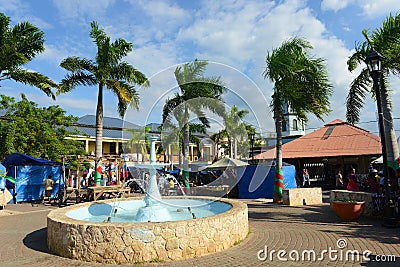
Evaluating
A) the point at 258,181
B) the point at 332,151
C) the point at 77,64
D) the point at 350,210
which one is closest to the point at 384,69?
the point at 350,210

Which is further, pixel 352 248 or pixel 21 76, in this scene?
pixel 21 76

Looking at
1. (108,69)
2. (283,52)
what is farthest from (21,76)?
(283,52)

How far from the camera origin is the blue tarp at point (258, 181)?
16.9 metres

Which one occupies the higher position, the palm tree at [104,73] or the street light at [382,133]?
the palm tree at [104,73]

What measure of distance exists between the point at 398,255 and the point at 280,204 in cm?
785

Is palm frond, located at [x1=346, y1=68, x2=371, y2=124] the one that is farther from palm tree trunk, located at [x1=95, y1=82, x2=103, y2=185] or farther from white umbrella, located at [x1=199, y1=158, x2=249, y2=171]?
palm tree trunk, located at [x1=95, y1=82, x2=103, y2=185]

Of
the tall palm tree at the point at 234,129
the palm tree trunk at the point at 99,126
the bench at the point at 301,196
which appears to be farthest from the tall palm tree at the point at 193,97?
the bench at the point at 301,196

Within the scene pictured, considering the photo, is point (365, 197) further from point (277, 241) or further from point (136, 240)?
point (136, 240)

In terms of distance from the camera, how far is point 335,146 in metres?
22.7

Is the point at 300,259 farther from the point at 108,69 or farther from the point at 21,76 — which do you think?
the point at 21,76

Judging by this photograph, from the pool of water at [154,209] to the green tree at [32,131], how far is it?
38.9 ft

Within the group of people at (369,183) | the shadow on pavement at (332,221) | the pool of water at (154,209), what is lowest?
the shadow on pavement at (332,221)

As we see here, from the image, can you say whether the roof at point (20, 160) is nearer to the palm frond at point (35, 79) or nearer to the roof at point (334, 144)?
the palm frond at point (35, 79)

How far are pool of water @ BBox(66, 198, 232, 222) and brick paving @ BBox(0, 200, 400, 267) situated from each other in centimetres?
118
